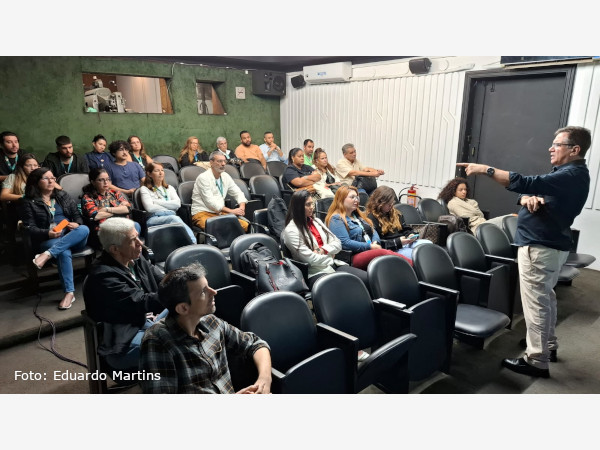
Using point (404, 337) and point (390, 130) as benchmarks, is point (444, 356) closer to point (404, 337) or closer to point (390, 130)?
point (404, 337)

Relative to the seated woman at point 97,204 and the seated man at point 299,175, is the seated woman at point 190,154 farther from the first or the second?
the seated woman at point 97,204

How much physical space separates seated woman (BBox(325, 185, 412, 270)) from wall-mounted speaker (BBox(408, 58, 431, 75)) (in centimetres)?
324

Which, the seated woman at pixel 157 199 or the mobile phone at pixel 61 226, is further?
the seated woman at pixel 157 199

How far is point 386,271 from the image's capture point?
7.93ft

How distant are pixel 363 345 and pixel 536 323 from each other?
3.54 ft

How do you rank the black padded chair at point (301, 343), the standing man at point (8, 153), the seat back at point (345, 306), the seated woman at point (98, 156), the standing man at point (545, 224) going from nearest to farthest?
the black padded chair at point (301, 343) < the seat back at point (345, 306) < the standing man at point (545, 224) < the standing man at point (8, 153) < the seated woman at point (98, 156)

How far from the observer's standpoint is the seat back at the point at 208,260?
2430 mm

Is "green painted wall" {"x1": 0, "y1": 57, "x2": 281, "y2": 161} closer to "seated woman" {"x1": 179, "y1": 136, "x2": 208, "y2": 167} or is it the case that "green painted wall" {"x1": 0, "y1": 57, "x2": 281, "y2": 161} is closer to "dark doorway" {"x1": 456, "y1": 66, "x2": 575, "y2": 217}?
"seated woman" {"x1": 179, "y1": 136, "x2": 208, "y2": 167}

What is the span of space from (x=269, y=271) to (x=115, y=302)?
924mm

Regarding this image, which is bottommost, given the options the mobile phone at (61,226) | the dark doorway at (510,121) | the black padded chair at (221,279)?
the black padded chair at (221,279)

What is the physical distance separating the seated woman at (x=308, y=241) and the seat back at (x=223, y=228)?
0.80m

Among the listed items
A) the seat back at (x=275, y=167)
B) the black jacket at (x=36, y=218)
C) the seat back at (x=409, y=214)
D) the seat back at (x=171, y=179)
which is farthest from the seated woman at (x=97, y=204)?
the seat back at (x=275, y=167)

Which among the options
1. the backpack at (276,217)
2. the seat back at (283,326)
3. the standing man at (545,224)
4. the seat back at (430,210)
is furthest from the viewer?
the seat back at (430,210)
